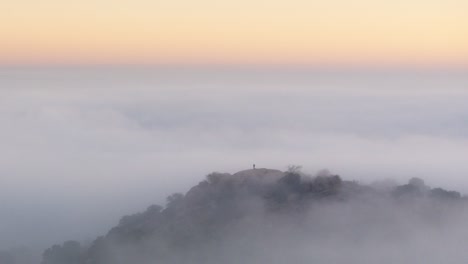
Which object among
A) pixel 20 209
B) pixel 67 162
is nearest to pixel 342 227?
pixel 20 209

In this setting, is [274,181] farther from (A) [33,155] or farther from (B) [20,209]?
(A) [33,155]

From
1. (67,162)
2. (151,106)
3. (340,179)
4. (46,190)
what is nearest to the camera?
(340,179)

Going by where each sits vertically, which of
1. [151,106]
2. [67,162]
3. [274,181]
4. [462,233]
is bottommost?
[462,233]

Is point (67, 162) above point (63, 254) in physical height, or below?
above

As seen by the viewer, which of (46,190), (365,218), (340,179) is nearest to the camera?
(365,218)

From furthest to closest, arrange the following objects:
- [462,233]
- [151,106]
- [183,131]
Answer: [151,106], [183,131], [462,233]

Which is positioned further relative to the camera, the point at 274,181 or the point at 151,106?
the point at 151,106

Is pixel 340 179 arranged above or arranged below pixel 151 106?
below

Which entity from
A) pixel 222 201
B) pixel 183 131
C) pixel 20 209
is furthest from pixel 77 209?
pixel 183 131

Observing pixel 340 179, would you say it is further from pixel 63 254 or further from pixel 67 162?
pixel 67 162
